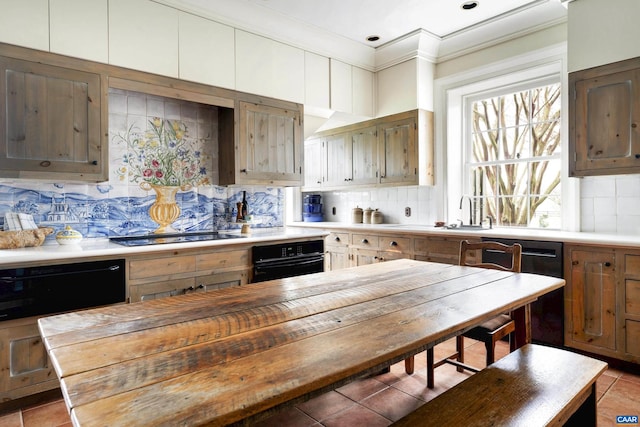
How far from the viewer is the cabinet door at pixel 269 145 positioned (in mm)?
3457

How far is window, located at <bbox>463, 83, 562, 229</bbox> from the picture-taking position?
142 inches

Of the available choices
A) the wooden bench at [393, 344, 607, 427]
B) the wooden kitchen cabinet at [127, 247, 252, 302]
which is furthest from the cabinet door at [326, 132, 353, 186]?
the wooden bench at [393, 344, 607, 427]

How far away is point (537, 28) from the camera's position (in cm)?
346

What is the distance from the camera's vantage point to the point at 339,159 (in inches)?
195

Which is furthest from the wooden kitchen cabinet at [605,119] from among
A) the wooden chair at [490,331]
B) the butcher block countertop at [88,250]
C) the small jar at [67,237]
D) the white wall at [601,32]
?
the small jar at [67,237]

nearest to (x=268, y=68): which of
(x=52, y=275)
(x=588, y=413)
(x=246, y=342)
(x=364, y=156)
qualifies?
(x=364, y=156)

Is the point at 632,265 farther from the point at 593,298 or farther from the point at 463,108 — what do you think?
the point at 463,108

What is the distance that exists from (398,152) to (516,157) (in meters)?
1.18

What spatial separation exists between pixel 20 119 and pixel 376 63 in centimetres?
344

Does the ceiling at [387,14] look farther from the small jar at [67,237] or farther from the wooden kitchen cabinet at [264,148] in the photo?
the small jar at [67,237]

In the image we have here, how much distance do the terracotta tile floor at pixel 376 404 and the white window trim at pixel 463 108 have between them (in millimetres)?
1400

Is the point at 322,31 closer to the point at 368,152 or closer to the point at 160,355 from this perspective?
the point at 368,152

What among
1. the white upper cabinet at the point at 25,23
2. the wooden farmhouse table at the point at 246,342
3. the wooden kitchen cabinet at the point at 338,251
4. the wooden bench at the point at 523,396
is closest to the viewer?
the wooden farmhouse table at the point at 246,342

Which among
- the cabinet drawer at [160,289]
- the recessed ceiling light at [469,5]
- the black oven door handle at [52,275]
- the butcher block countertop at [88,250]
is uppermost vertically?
the recessed ceiling light at [469,5]
